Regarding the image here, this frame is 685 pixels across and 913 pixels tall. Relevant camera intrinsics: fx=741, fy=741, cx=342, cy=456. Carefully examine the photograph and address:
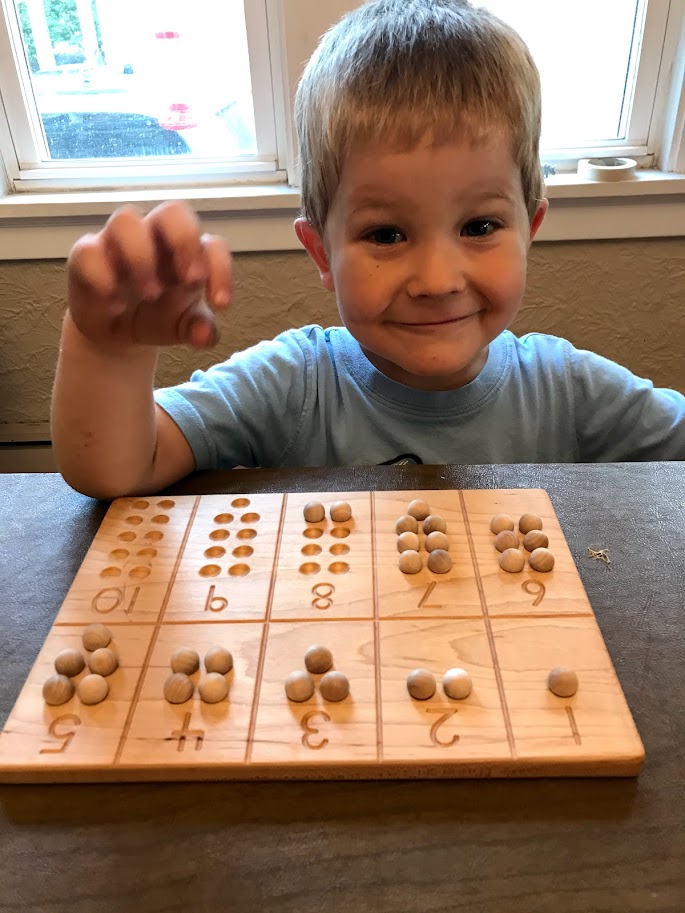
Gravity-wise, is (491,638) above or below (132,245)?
below

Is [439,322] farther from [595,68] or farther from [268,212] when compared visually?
[595,68]

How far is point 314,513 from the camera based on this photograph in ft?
2.07

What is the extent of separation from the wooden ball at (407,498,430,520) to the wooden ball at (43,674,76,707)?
298mm

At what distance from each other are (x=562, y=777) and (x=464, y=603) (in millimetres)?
137

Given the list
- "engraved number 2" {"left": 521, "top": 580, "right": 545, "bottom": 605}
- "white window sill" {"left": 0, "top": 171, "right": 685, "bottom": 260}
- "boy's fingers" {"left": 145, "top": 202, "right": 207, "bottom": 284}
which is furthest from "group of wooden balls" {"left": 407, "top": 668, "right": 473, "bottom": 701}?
"white window sill" {"left": 0, "top": 171, "right": 685, "bottom": 260}

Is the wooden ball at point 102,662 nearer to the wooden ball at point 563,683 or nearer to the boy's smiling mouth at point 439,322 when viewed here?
the wooden ball at point 563,683

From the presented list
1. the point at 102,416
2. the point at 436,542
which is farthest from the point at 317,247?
the point at 436,542

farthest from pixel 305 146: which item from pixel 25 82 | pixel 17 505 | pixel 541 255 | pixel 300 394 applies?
pixel 25 82

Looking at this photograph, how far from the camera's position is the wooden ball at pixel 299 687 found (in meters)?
0.45

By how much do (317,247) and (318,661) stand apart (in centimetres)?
54

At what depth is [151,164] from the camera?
1572 mm

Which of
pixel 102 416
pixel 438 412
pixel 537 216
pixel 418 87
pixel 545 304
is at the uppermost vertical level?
pixel 418 87

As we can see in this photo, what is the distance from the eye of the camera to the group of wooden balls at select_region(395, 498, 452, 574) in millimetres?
555

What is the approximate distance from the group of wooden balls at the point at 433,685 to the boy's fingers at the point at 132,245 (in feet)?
1.06
